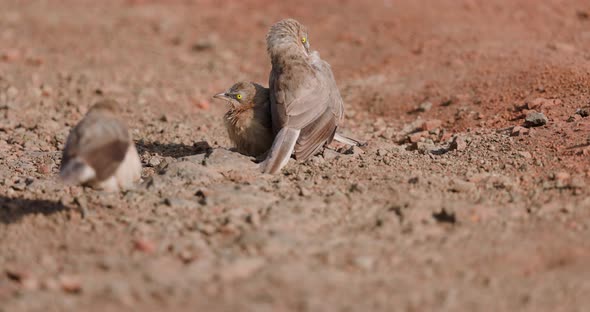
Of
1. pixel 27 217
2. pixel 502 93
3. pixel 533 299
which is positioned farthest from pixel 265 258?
pixel 502 93

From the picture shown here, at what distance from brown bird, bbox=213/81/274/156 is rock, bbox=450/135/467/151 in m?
1.76

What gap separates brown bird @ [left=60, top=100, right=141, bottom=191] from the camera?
228 inches

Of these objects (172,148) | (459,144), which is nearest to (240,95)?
(172,148)

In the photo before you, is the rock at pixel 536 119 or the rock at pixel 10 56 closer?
the rock at pixel 536 119

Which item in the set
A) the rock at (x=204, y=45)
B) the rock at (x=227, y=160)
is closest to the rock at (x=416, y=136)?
the rock at (x=227, y=160)

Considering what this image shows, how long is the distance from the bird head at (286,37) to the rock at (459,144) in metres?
1.77

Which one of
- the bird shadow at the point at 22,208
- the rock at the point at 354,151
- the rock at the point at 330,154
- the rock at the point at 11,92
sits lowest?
the rock at the point at 11,92

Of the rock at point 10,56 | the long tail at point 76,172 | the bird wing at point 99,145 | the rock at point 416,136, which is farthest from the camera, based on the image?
the rock at point 10,56

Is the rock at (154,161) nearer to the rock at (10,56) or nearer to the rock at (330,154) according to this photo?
the rock at (330,154)

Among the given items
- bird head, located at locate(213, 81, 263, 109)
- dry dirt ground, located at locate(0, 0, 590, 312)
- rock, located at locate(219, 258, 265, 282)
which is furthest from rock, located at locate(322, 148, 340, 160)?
rock, located at locate(219, 258, 265, 282)

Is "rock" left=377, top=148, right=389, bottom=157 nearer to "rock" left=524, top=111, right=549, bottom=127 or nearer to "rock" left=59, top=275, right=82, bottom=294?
"rock" left=524, top=111, right=549, bottom=127

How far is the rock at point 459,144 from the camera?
7.71 m

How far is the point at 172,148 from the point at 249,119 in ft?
3.99

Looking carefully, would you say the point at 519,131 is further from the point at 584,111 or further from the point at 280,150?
the point at 280,150
